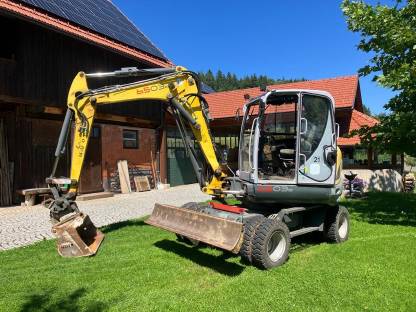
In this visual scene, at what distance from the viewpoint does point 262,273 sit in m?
5.83

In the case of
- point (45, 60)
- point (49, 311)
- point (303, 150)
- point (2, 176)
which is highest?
point (45, 60)

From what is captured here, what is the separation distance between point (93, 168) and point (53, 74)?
13.8 ft

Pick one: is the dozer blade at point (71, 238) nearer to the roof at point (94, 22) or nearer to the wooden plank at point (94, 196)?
the roof at point (94, 22)

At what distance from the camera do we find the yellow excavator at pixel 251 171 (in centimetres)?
634

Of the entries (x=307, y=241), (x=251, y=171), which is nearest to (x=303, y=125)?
(x=251, y=171)

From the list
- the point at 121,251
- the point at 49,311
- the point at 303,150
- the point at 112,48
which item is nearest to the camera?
the point at 49,311

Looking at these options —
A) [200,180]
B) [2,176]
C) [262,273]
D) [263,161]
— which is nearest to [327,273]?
[262,273]

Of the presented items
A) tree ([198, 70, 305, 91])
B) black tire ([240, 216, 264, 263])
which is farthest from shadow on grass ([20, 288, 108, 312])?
tree ([198, 70, 305, 91])

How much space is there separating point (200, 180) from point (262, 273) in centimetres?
229

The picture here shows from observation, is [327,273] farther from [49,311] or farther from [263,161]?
[49,311]

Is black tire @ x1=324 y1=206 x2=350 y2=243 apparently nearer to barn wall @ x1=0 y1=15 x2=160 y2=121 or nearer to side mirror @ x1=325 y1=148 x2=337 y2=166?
side mirror @ x1=325 y1=148 x2=337 y2=166

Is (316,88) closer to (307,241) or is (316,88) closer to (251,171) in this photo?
(307,241)

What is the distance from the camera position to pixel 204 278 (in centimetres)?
571

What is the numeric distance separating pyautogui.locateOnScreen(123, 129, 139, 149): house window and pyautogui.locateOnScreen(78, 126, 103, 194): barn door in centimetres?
168
